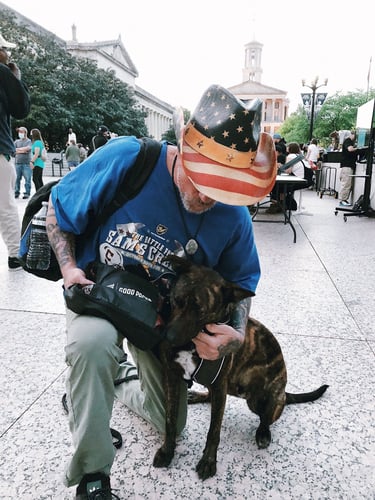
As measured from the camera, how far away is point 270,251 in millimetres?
6305

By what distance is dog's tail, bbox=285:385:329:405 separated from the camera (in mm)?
2486

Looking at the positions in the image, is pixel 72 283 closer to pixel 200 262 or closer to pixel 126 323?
pixel 126 323

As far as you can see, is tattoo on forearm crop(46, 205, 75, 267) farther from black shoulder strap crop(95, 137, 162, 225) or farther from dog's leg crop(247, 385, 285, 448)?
dog's leg crop(247, 385, 285, 448)

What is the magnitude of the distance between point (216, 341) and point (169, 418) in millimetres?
524

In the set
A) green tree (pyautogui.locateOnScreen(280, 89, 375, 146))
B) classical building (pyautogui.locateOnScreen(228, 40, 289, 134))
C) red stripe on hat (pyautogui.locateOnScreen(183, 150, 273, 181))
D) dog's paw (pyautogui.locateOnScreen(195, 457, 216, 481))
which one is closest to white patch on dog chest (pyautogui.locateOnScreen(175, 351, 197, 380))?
dog's paw (pyautogui.locateOnScreen(195, 457, 216, 481))

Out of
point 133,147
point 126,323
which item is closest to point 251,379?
point 126,323

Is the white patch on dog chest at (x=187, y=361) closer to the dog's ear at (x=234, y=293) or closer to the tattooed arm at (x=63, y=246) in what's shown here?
the dog's ear at (x=234, y=293)

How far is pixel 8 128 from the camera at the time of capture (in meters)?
4.73

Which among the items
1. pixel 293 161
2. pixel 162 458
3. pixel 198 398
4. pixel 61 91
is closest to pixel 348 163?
pixel 293 161

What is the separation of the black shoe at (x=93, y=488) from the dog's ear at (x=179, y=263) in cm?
90

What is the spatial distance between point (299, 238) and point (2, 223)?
479cm

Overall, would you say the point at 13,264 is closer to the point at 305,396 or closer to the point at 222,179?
the point at 305,396

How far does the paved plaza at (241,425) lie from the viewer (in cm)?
189

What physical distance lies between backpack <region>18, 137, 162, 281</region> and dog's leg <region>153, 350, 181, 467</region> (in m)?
0.72
